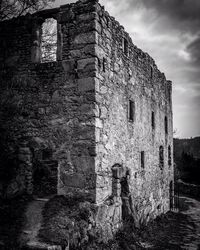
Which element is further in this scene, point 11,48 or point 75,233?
point 11,48

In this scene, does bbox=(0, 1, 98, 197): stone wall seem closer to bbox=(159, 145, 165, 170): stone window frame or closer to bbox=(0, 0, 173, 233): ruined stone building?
bbox=(0, 0, 173, 233): ruined stone building

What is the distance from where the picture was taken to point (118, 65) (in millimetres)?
6875

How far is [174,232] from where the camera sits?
8883mm

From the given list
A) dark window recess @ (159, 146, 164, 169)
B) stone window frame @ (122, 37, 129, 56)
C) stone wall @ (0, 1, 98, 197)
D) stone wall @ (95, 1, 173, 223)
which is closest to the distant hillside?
dark window recess @ (159, 146, 164, 169)

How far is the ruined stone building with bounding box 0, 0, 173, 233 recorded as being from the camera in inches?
222

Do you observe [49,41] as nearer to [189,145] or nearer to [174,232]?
[174,232]

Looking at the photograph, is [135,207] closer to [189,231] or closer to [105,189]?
[105,189]

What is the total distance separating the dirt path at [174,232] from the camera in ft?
23.8

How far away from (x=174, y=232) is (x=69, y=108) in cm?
599

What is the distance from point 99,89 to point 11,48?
257cm

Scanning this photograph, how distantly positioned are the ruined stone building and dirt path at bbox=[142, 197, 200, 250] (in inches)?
35.5

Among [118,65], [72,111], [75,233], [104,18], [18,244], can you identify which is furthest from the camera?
[118,65]

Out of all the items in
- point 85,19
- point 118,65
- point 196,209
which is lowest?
point 196,209

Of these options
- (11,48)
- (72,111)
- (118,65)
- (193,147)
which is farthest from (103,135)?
(193,147)
